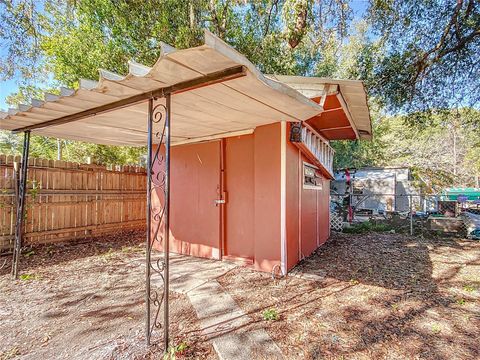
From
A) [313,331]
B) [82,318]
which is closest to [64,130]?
[82,318]

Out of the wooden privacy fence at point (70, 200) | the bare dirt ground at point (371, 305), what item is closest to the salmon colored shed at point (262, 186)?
the bare dirt ground at point (371, 305)

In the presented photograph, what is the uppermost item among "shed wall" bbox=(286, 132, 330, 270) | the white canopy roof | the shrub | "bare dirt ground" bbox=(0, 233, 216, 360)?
the white canopy roof

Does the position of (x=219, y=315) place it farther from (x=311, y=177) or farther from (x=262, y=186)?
(x=311, y=177)

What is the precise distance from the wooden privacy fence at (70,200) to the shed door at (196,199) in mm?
2384

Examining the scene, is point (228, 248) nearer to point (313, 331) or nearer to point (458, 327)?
point (313, 331)

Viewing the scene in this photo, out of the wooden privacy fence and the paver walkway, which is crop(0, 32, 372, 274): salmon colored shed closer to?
the paver walkway

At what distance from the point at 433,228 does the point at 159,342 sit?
8428 millimetres

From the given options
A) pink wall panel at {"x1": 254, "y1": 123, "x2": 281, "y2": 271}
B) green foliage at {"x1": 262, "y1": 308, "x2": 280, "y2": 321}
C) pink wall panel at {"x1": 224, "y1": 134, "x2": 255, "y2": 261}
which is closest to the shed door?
pink wall panel at {"x1": 224, "y1": 134, "x2": 255, "y2": 261}

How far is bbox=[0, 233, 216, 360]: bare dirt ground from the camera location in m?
2.07

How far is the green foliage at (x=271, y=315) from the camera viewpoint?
254cm

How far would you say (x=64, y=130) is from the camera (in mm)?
3871

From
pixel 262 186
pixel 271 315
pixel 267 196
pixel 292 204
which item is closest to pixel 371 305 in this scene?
pixel 271 315

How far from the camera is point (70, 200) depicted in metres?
5.77

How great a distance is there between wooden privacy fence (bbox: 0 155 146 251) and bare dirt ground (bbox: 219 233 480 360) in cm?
416
